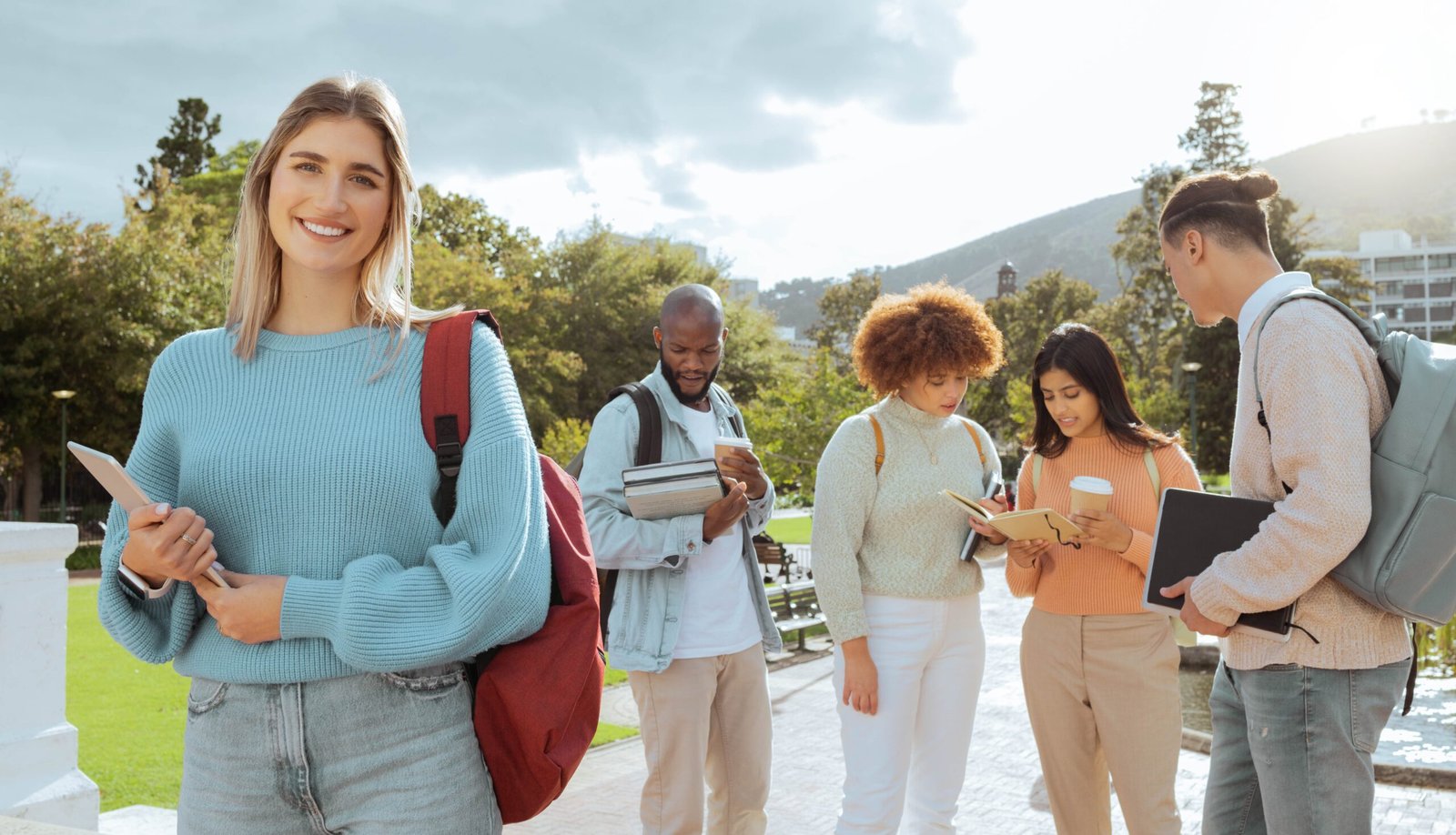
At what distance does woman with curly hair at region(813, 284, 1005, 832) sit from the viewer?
3.88m

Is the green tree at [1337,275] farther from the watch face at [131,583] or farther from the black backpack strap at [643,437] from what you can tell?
the watch face at [131,583]

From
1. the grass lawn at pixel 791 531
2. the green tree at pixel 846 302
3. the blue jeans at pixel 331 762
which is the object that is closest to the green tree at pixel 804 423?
the grass lawn at pixel 791 531

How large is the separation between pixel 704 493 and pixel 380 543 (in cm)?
205

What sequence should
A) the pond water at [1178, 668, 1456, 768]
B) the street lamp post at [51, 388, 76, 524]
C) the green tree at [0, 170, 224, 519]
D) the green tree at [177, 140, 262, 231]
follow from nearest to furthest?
the pond water at [1178, 668, 1456, 768] → the street lamp post at [51, 388, 76, 524] → the green tree at [0, 170, 224, 519] → the green tree at [177, 140, 262, 231]

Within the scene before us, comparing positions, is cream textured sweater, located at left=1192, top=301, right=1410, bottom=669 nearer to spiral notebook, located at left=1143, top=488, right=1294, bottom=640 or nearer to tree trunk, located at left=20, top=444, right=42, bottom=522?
spiral notebook, located at left=1143, top=488, right=1294, bottom=640

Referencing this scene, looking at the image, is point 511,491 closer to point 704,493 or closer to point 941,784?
point 704,493

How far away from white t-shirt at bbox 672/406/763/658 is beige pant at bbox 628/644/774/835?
5cm

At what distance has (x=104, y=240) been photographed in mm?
28125

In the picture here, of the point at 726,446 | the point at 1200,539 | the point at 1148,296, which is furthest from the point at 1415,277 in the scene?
the point at 1200,539

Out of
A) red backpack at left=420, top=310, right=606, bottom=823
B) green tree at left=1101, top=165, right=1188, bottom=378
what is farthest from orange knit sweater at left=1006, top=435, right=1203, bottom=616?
green tree at left=1101, top=165, right=1188, bottom=378

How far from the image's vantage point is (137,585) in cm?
188

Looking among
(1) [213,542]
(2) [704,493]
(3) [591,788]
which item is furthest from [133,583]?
(3) [591,788]

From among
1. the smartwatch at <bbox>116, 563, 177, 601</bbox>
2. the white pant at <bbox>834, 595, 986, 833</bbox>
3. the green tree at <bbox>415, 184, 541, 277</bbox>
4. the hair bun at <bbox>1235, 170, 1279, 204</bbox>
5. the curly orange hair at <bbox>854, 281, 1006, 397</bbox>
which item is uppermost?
the green tree at <bbox>415, 184, 541, 277</bbox>

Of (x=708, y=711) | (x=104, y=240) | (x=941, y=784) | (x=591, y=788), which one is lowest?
(x=591, y=788)
